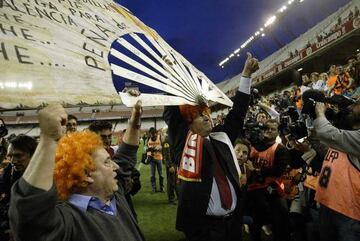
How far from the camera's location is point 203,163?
9.09ft

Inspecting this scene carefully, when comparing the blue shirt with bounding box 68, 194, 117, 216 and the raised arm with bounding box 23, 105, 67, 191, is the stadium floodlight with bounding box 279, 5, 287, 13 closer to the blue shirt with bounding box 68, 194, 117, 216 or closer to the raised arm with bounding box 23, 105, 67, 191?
the blue shirt with bounding box 68, 194, 117, 216

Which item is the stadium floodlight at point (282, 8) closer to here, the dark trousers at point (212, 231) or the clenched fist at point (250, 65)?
the clenched fist at point (250, 65)

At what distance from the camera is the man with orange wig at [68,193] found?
117cm

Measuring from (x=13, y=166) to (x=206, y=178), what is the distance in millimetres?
2031

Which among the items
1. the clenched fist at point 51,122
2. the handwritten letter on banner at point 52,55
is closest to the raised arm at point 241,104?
the handwritten letter on banner at point 52,55

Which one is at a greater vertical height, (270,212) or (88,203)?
(88,203)

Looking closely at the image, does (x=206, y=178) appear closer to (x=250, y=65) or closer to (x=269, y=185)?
(x=250, y=65)

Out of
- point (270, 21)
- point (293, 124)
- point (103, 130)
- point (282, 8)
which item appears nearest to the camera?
point (293, 124)

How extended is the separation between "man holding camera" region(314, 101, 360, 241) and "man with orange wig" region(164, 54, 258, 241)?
0.81 m

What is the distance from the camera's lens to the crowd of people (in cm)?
126

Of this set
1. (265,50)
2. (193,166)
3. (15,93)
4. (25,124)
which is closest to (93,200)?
(15,93)

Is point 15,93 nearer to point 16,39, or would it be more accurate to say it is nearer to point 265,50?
point 16,39

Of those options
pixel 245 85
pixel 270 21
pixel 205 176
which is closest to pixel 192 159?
pixel 205 176

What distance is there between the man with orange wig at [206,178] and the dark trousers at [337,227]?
935 mm
